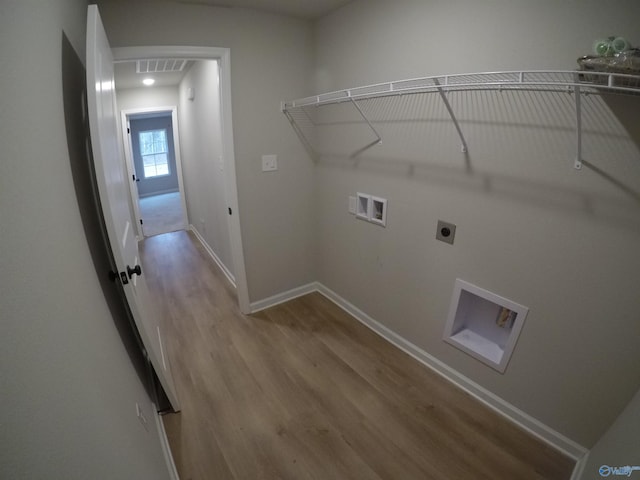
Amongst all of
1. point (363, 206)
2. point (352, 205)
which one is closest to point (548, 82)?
point (363, 206)

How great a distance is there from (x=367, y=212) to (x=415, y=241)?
0.46 meters

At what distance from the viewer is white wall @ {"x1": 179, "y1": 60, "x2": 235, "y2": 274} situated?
9.30 feet

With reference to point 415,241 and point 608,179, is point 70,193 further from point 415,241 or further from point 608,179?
point 608,179

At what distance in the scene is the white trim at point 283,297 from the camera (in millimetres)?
2707

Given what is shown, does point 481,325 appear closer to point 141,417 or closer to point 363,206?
point 363,206

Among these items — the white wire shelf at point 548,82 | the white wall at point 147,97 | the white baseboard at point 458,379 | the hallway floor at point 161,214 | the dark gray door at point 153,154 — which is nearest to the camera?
the white wire shelf at point 548,82

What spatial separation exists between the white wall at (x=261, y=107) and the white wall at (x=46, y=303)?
33.6 inches

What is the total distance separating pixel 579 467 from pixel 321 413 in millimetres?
1326

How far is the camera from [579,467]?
1414 millimetres

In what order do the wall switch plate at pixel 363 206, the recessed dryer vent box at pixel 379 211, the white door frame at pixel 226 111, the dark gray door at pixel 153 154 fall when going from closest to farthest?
the white door frame at pixel 226 111, the recessed dryer vent box at pixel 379 211, the wall switch plate at pixel 363 206, the dark gray door at pixel 153 154

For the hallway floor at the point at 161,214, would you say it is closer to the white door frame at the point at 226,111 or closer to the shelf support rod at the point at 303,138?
the white door frame at the point at 226,111

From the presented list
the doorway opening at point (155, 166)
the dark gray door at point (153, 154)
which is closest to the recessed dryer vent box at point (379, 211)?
the doorway opening at point (155, 166)

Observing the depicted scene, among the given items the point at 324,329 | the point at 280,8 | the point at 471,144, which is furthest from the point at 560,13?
the point at 324,329

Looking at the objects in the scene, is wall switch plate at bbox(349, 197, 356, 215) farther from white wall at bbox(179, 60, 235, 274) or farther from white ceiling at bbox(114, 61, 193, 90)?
white ceiling at bbox(114, 61, 193, 90)
